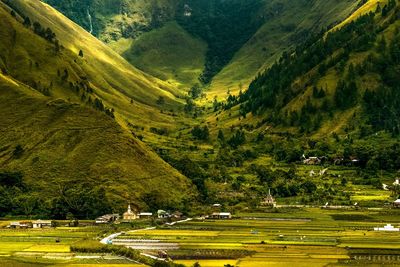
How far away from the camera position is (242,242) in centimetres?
14300

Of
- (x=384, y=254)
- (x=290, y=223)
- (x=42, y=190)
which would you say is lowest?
(x=384, y=254)

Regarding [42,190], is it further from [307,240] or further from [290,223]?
[307,240]

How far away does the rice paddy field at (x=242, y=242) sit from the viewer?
121m

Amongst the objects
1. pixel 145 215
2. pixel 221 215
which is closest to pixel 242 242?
pixel 221 215

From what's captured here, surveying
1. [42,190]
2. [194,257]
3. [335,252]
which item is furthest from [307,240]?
[42,190]

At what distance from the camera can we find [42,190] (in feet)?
653

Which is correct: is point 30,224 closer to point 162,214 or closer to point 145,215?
point 145,215

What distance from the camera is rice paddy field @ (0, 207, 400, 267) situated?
121m

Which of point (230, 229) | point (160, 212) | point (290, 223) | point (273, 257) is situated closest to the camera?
point (273, 257)

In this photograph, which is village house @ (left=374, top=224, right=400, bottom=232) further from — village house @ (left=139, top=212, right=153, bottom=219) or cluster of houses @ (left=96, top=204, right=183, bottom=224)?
village house @ (left=139, top=212, right=153, bottom=219)

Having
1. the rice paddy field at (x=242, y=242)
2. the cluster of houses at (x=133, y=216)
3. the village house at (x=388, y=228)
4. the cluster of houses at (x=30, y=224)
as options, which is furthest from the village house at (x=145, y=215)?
the village house at (x=388, y=228)

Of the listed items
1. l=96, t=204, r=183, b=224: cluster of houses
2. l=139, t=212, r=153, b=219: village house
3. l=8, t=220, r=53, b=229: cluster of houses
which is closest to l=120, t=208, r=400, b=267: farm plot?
l=96, t=204, r=183, b=224: cluster of houses

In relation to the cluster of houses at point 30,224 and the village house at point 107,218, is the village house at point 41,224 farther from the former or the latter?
the village house at point 107,218

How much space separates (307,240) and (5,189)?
306 ft
